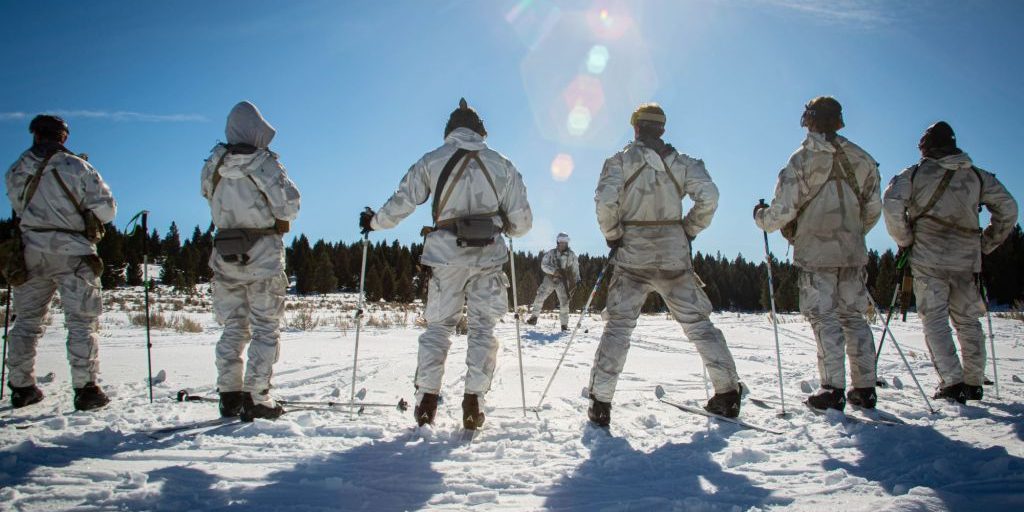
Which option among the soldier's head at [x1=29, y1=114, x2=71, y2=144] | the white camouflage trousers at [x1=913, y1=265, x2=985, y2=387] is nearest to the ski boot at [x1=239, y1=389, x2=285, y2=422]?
Result: the soldier's head at [x1=29, y1=114, x2=71, y2=144]

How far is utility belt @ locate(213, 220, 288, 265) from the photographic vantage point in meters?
3.65

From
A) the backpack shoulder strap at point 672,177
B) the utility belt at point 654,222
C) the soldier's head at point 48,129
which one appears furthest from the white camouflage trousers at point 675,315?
the soldier's head at point 48,129

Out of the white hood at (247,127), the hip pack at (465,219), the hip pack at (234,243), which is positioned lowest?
the hip pack at (234,243)

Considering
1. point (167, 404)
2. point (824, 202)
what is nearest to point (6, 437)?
point (167, 404)

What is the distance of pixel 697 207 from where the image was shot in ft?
12.9

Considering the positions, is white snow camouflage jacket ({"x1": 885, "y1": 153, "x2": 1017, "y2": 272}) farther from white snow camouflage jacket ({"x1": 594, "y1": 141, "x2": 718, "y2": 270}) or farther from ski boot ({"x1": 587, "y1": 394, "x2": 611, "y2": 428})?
ski boot ({"x1": 587, "y1": 394, "x2": 611, "y2": 428})

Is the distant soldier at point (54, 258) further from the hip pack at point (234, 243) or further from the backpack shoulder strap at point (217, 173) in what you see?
the hip pack at point (234, 243)

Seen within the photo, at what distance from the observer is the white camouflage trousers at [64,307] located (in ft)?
13.2

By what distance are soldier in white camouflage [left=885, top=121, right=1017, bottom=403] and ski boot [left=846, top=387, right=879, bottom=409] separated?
97 centimetres

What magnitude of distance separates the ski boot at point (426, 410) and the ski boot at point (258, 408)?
113 cm

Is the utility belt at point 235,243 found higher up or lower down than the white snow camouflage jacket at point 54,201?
lower down

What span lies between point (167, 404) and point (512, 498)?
341 centimetres

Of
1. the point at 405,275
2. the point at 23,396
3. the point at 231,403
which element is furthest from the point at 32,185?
the point at 405,275

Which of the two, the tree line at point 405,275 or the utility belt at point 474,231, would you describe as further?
the tree line at point 405,275
